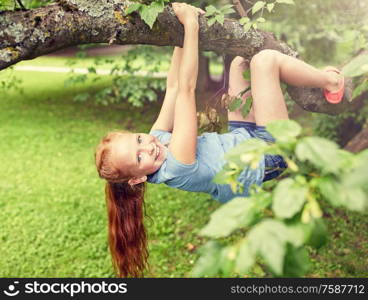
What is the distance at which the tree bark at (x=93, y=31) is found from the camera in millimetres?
2184

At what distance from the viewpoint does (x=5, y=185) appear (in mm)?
7098

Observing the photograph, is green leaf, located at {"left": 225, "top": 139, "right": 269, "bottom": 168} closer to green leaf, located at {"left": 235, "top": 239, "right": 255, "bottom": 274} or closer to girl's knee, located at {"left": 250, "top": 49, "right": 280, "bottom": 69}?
green leaf, located at {"left": 235, "top": 239, "right": 255, "bottom": 274}

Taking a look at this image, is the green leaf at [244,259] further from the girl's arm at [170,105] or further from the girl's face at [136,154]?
the girl's arm at [170,105]

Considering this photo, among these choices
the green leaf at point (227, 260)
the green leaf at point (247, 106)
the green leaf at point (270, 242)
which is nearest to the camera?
the green leaf at point (270, 242)

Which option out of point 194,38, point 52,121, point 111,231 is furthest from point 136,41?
point 52,121

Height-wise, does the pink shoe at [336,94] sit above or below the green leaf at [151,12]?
below

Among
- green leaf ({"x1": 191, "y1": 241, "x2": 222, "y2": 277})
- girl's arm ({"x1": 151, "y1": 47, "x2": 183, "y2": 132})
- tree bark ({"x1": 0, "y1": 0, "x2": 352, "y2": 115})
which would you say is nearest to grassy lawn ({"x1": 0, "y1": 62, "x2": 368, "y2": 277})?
girl's arm ({"x1": 151, "y1": 47, "x2": 183, "y2": 132})

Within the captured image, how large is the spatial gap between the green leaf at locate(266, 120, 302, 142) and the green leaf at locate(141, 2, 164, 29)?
46.5 inches

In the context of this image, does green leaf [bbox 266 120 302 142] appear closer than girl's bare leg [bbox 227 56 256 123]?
Yes

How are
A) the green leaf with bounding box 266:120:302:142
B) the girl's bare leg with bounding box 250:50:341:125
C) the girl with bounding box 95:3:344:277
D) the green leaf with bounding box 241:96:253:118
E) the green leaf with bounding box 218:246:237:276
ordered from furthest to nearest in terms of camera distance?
the green leaf with bounding box 241:96:253:118 < the girl's bare leg with bounding box 250:50:341:125 < the girl with bounding box 95:3:344:277 < the green leaf with bounding box 266:120:302:142 < the green leaf with bounding box 218:246:237:276

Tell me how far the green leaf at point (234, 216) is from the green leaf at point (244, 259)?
0.05 m

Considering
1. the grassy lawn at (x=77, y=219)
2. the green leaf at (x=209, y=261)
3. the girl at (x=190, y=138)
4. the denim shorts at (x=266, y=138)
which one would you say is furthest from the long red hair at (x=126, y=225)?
the green leaf at (x=209, y=261)

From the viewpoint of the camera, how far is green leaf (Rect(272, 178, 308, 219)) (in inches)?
40.6

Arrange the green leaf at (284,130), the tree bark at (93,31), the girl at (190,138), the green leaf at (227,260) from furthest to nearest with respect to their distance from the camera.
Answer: the girl at (190,138) → the tree bark at (93,31) → the green leaf at (284,130) → the green leaf at (227,260)
